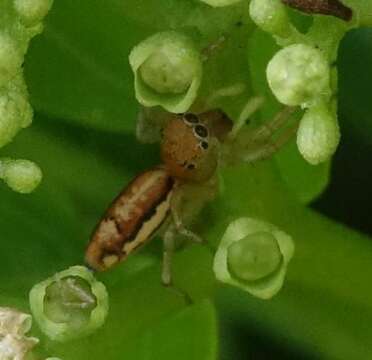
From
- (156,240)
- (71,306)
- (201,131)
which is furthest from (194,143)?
(71,306)

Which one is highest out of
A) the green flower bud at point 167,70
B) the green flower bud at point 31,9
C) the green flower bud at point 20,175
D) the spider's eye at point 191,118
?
the green flower bud at point 31,9

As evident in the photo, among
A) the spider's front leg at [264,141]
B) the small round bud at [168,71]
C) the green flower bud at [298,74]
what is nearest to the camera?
the green flower bud at [298,74]

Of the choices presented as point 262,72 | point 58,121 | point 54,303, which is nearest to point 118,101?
point 58,121

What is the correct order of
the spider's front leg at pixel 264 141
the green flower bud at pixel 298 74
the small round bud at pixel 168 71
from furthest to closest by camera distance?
the spider's front leg at pixel 264 141, the small round bud at pixel 168 71, the green flower bud at pixel 298 74

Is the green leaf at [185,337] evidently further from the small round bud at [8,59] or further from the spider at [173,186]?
the small round bud at [8,59]

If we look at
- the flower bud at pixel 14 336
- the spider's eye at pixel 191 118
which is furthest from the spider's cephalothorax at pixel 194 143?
the flower bud at pixel 14 336

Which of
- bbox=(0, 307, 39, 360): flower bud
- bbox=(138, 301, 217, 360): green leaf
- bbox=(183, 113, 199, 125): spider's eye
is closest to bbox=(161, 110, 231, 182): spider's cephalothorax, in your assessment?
bbox=(183, 113, 199, 125): spider's eye

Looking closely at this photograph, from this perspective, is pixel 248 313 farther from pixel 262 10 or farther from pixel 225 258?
pixel 262 10

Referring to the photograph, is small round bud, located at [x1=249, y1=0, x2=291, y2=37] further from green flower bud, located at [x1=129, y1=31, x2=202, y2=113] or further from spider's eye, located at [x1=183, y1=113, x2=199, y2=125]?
spider's eye, located at [x1=183, y1=113, x2=199, y2=125]
